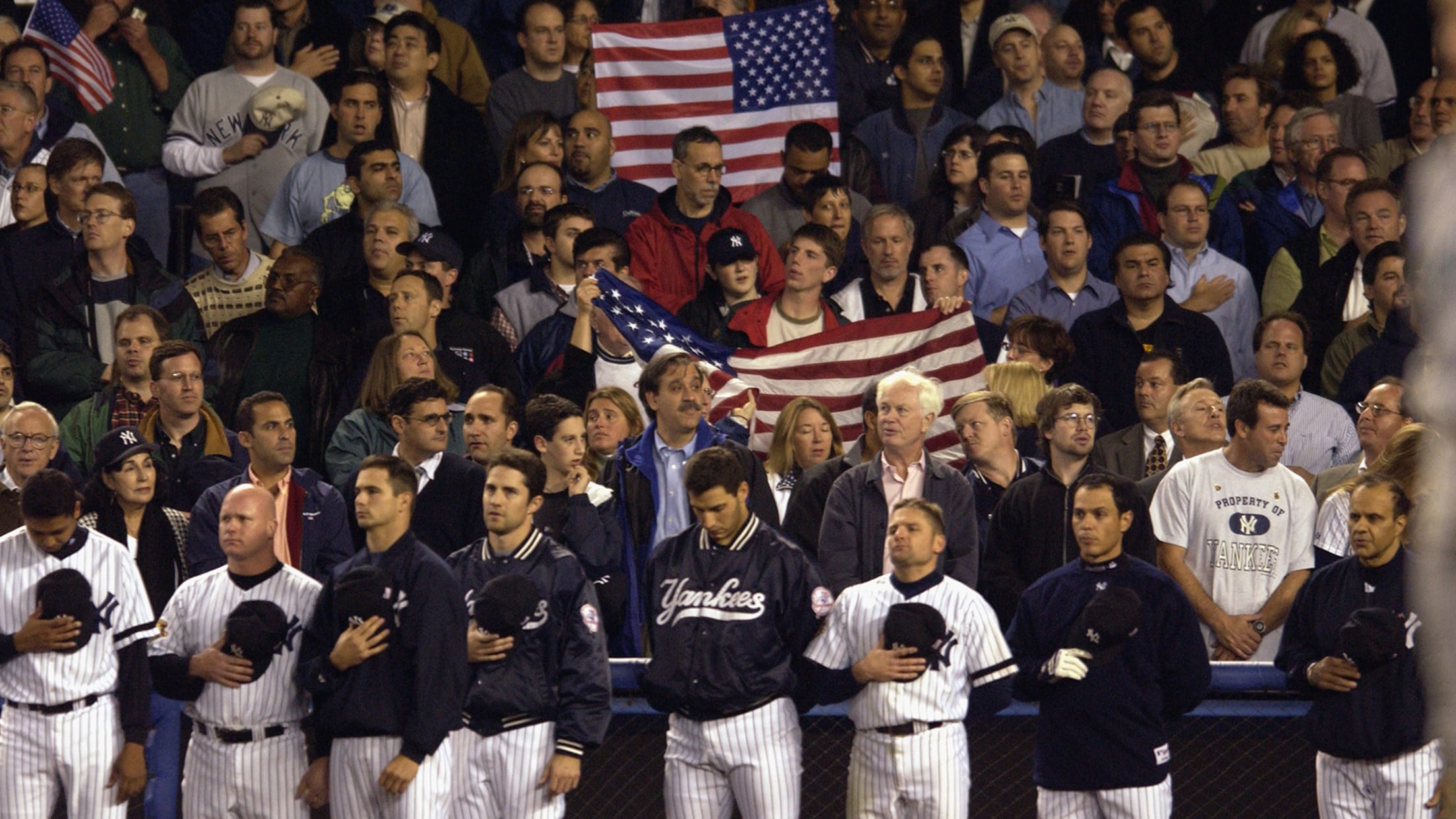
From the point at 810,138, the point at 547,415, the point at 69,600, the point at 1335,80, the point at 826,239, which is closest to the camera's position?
the point at 69,600

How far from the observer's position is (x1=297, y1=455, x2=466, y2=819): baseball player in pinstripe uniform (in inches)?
257

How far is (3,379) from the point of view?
29.2 ft

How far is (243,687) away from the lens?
6.88m

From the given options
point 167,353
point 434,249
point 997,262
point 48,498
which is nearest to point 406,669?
point 48,498

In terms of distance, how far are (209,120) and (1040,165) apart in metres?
5.29

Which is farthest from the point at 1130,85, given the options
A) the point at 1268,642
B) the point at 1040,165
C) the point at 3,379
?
the point at 3,379

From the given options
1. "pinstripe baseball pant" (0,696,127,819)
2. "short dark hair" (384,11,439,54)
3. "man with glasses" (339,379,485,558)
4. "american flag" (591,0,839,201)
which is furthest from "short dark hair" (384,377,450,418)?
"short dark hair" (384,11,439,54)

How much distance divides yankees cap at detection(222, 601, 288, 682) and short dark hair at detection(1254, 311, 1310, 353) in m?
4.96

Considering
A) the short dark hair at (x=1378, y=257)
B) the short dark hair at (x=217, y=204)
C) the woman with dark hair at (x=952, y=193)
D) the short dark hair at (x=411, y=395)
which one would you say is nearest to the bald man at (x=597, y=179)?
the woman with dark hair at (x=952, y=193)

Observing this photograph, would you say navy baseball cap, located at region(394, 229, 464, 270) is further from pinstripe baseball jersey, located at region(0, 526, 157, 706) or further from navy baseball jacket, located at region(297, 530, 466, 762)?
navy baseball jacket, located at region(297, 530, 466, 762)

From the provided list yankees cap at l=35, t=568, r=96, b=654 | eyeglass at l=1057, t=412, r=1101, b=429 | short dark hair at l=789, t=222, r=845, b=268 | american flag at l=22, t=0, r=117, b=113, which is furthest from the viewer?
american flag at l=22, t=0, r=117, b=113

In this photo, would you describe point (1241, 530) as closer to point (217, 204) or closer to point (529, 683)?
point (529, 683)

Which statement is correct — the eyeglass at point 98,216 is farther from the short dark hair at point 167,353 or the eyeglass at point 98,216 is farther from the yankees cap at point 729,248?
the yankees cap at point 729,248

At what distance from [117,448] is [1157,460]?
4712 mm
